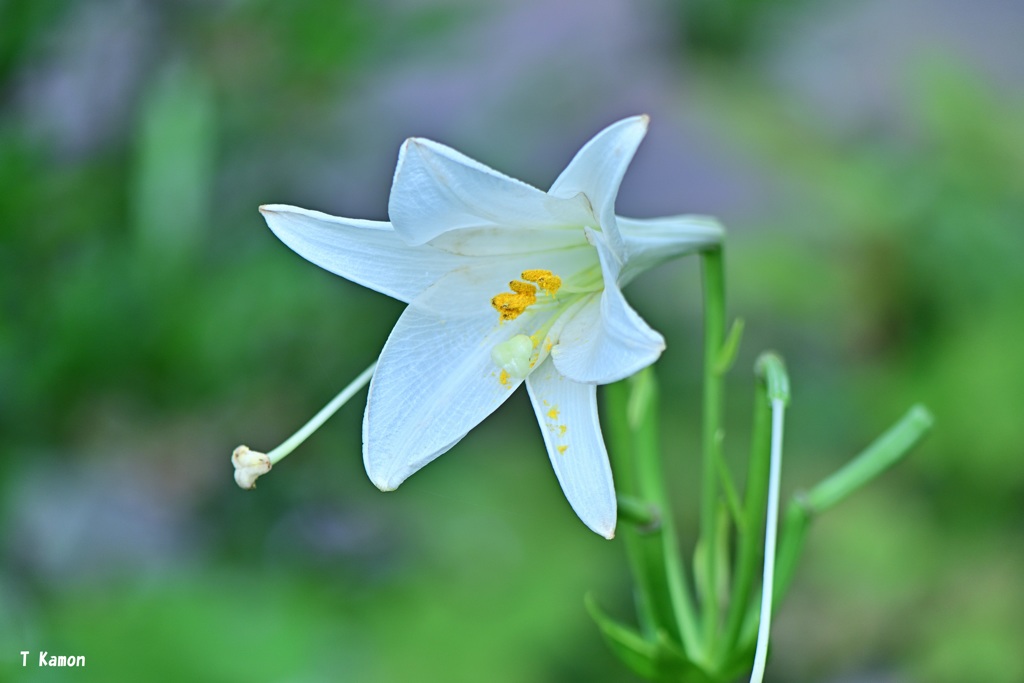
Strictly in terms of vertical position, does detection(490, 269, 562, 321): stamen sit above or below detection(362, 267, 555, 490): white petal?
above

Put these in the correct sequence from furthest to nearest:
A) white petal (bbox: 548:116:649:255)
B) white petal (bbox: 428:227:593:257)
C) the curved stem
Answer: white petal (bbox: 428:227:593:257), the curved stem, white petal (bbox: 548:116:649:255)

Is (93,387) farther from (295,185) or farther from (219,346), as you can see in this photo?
(295,185)

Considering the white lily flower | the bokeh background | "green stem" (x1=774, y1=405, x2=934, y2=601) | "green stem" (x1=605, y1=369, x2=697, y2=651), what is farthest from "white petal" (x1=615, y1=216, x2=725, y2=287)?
the bokeh background

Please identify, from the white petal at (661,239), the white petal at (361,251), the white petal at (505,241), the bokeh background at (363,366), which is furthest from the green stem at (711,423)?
the bokeh background at (363,366)

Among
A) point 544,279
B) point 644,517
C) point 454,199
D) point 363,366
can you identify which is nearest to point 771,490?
point 644,517


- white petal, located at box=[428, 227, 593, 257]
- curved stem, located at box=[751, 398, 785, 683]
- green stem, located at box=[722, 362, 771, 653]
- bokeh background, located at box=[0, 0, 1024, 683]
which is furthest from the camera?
bokeh background, located at box=[0, 0, 1024, 683]

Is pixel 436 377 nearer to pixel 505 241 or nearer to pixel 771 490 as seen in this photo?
pixel 505 241

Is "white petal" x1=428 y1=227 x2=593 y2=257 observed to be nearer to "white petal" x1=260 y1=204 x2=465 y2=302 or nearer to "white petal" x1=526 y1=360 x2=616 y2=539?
"white petal" x1=260 y1=204 x2=465 y2=302
